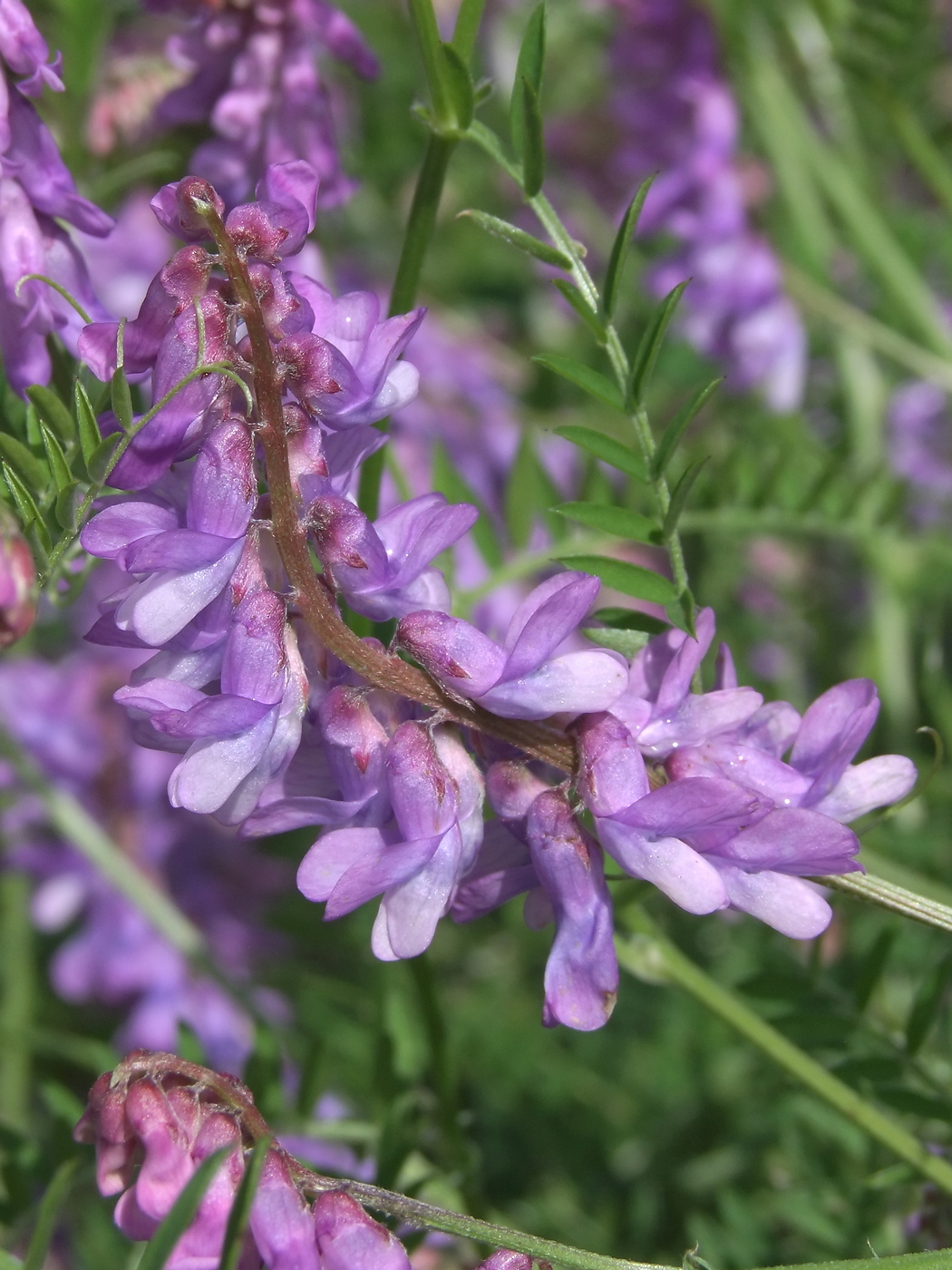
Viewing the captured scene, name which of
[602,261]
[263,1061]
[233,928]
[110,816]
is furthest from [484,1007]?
[602,261]

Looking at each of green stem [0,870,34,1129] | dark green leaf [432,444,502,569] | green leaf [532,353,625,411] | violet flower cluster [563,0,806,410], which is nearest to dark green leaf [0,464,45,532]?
green leaf [532,353,625,411]

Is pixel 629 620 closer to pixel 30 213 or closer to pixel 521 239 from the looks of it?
pixel 521 239

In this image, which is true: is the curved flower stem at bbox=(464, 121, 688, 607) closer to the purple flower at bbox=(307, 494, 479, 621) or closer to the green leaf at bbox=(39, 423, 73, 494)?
the purple flower at bbox=(307, 494, 479, 621)

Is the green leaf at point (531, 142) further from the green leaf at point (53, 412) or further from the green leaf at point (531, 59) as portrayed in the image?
the green leaf at point (53, 412)

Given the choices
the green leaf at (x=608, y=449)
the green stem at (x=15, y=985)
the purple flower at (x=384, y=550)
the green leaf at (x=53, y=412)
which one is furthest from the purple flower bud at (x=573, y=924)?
the green stem at (x=15, y=985)

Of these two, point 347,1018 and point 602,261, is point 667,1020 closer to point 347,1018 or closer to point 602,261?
point 347,1018

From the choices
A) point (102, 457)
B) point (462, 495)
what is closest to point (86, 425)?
point (102, 457)
